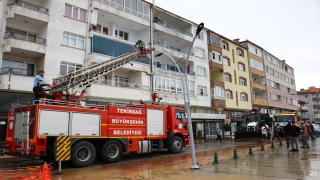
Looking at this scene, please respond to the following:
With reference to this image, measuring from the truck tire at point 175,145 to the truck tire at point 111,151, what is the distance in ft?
12.4

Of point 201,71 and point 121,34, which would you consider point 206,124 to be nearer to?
point 201,71

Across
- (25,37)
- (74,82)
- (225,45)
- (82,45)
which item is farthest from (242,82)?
(74,82)

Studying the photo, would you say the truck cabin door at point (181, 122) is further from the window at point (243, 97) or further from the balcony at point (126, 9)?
the window at point (243, 97)

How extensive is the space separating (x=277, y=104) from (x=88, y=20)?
43.5m

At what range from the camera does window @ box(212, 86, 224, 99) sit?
117ft

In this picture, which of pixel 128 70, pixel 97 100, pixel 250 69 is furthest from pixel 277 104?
pixel 97 100

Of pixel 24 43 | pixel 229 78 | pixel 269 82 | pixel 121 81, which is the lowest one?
pixel 121 81

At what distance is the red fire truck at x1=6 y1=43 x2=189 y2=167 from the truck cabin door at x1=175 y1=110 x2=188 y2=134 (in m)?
0.12

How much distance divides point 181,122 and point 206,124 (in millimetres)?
19845

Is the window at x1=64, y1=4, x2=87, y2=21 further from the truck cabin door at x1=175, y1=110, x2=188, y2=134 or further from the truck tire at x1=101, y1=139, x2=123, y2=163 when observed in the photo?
the truck tire at x1=101, y1=139, x2=123, y2=163

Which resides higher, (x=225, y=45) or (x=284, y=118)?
(x=225, y=45)

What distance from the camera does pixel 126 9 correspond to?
26141 millimetres

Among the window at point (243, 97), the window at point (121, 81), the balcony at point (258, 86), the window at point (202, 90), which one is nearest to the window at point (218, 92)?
the window at point (202, 90)

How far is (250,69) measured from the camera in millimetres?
45406
